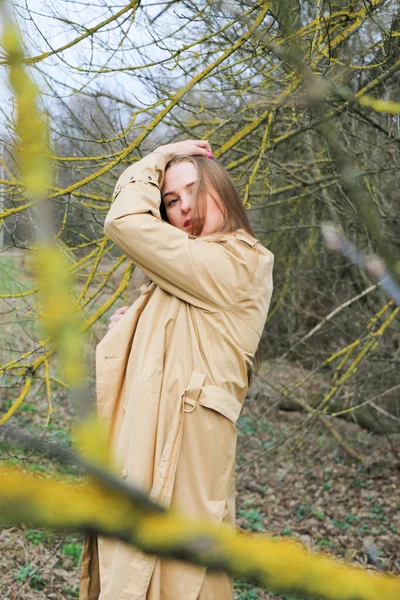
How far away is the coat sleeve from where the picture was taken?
2.11 metres

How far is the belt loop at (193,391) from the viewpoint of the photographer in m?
2.07

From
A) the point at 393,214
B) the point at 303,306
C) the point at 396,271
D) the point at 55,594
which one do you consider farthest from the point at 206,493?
the point at 303,306

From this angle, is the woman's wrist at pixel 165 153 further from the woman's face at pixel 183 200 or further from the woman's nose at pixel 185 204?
the woman's nose at pixel 185 204

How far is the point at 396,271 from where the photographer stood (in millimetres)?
467

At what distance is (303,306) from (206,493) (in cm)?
612

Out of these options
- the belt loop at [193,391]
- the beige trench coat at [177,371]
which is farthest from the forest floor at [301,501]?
the belt loop at [193,391]

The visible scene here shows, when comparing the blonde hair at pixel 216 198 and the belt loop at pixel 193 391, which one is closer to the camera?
the belt loop at pixel 193 391

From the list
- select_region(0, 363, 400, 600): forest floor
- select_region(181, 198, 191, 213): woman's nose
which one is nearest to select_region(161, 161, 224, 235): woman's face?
select_region(181, 198, 191, 213): woman's nose

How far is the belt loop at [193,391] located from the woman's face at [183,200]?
0.54 metres

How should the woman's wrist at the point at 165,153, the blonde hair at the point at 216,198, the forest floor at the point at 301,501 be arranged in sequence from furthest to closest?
the forest floor at the point at 301,501, the woman's wrist at the point at 165,153, the blonde hair at the point at 216,198

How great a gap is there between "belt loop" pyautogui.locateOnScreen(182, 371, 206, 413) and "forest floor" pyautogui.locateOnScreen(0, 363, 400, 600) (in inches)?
75.3

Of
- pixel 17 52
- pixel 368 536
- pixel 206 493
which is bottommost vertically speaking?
pixel 368 536

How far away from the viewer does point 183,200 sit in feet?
7.81

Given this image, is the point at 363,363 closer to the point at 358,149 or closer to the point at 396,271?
the point at 358,149
